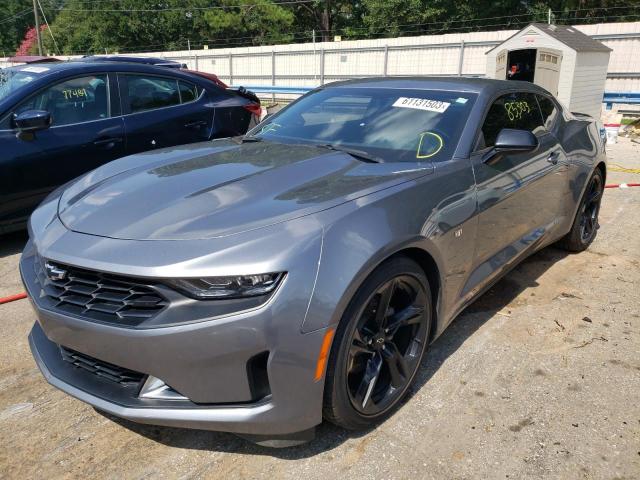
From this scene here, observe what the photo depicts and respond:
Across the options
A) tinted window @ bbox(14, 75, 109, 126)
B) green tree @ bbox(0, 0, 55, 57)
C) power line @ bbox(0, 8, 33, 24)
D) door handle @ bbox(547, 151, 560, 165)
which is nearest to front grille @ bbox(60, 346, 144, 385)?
door handle @ bbox(547, 151, 560, 165)

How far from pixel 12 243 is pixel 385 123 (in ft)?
12.4

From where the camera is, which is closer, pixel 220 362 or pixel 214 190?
pixel 220 362

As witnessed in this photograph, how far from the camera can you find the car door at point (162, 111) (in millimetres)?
5305

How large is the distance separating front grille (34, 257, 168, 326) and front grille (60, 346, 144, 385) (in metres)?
0.23

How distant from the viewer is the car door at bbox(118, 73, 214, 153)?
5305mm

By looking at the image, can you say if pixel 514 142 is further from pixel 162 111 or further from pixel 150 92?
pixel 150 92

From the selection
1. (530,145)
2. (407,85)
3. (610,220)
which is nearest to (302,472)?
(530,145)

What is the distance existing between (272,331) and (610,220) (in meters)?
5.13

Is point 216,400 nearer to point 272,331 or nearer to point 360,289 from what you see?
point 272,331

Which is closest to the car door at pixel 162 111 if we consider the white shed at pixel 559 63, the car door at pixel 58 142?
the car door at pixel 58 142

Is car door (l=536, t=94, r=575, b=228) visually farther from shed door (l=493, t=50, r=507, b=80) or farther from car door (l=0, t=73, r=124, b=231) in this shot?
shed door (l=493, t=50, r=507, b=80)

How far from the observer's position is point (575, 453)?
7.66 feet

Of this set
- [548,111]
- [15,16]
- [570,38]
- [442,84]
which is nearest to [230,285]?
[442,84]

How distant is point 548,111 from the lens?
4191 millimetres
